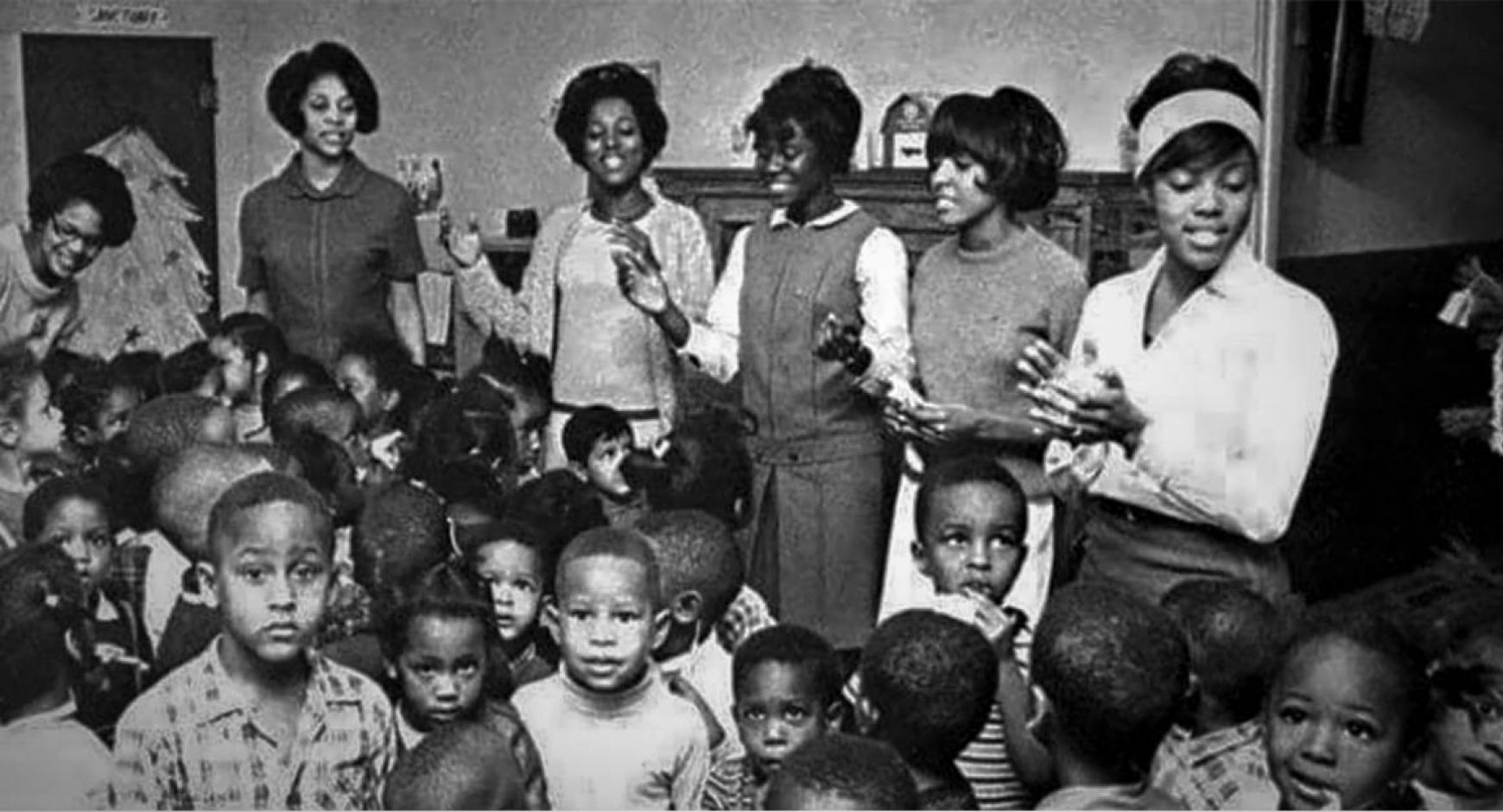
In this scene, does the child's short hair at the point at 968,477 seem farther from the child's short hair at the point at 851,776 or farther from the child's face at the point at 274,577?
the child's face at the point at 274,577

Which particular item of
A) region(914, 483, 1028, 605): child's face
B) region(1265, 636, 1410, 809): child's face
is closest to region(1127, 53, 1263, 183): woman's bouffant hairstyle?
region(914, 483, 1028, 605): child's face

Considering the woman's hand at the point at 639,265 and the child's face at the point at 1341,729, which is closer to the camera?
the child's face at the point at 1341,729

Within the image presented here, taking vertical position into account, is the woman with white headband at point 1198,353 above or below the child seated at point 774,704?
above

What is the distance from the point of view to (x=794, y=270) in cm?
313

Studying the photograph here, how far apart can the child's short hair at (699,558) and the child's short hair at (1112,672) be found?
52cm

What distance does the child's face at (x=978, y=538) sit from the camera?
310cm

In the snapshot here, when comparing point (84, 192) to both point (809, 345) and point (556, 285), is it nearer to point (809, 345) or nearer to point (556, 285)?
point (556, 285)

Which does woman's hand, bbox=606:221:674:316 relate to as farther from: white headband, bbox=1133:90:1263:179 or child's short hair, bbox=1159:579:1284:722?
child's short hair, bbox=1159:579:1284:722

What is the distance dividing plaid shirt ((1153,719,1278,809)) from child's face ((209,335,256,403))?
64.1 inches

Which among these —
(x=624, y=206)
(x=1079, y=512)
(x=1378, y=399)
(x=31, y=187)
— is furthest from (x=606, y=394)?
(x=1378, y=399)

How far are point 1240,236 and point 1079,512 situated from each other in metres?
0.50

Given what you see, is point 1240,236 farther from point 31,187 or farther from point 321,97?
point 31,187

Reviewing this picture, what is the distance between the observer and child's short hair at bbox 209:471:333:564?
320 cm

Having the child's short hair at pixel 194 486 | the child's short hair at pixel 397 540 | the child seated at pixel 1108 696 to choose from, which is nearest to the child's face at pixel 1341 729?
the child seated at pixel 1108 696
